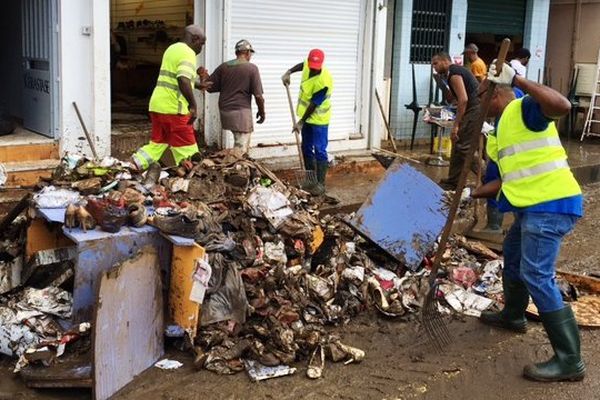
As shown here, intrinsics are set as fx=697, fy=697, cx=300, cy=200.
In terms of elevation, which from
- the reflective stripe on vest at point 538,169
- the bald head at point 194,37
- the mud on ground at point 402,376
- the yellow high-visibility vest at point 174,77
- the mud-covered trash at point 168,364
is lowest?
the mud on ground at point 402,376

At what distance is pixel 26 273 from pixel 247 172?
2345 mm

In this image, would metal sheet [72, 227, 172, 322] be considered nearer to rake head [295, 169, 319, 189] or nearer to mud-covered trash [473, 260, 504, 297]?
mud-covered trash [473, 260, 504, 297]

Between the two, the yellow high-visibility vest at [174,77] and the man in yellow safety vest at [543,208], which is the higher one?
the yellow high-visibility vest at [174,77]

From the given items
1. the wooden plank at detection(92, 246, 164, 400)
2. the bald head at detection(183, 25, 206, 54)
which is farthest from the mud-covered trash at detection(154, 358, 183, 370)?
the bald head at detection(183, 25, 206, 54)

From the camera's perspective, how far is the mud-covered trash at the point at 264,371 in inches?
177

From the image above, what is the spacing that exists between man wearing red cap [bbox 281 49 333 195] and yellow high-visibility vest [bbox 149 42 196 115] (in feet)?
5.83

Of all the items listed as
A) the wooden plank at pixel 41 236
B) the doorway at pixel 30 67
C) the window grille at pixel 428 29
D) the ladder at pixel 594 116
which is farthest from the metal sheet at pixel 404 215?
the ladder at pixel 594 116

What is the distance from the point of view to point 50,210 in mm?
5336

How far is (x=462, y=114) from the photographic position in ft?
28.6

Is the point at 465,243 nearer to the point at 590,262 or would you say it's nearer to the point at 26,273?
the point at 590,262

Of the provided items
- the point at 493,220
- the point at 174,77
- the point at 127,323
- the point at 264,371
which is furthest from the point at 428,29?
the point at 127,323

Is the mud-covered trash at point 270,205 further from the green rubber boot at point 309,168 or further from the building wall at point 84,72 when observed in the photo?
the building wall at point 84,72

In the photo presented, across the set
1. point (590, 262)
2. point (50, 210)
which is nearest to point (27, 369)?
point (50, 210)

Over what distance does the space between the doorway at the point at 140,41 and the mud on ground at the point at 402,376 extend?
7607mm
